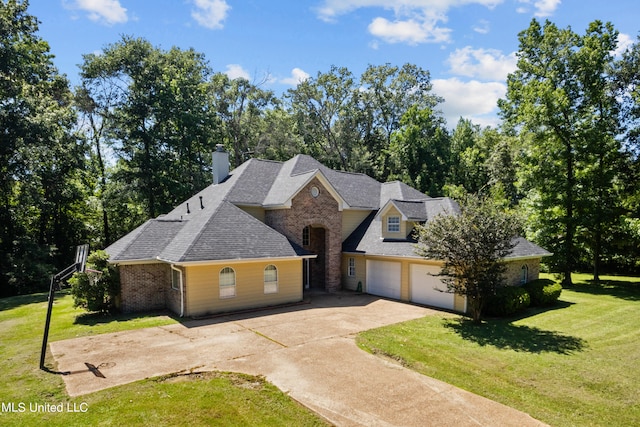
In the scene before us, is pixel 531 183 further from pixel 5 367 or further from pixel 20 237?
pixel 20 237

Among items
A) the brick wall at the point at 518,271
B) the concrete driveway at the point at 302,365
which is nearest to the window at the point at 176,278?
the concrete driveway at the point at 302,365

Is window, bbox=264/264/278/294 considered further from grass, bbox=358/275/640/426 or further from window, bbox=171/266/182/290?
grass, bbox=358/275/640/426

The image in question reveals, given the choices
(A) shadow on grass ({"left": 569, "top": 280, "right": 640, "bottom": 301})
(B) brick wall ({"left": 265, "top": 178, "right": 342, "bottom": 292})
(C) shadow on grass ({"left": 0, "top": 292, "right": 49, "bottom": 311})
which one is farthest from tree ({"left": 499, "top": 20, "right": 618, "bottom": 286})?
(C) shadow on grass ({"left": 0, "top": 292, "right": 49, "bottom": 311})

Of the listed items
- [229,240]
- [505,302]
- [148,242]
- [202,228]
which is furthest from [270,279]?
[505,302]

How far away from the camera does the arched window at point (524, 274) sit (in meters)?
20.5

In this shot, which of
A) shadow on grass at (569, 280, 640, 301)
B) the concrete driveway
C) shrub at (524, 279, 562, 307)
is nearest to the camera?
the concrete driveway

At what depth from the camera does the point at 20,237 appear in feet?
90.6

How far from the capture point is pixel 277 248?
1880cm

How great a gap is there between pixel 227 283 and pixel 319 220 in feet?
23.4

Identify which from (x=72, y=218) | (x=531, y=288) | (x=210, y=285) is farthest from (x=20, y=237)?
(x=531, y=288)

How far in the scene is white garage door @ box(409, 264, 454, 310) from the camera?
59.9 feet

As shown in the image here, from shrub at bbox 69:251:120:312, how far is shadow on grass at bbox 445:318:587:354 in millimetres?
15070

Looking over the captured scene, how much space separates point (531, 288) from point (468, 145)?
1270 inches

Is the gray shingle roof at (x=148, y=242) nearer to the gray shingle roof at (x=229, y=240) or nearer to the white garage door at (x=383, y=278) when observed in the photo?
the gray shingle roof at (x=229, y=240)
